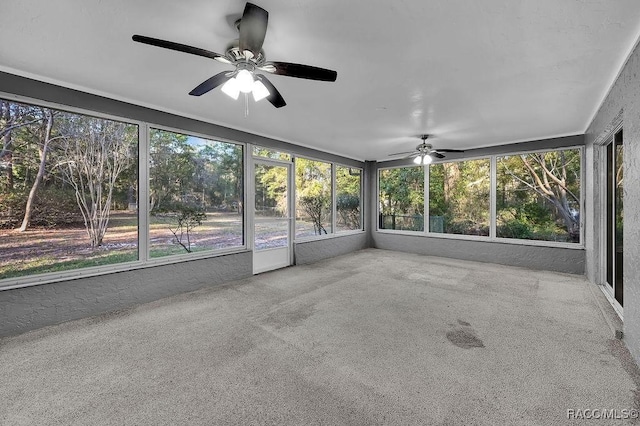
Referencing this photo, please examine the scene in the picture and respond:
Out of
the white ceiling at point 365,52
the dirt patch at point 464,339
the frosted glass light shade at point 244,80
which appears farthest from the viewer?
the dirt patch at point 464,339

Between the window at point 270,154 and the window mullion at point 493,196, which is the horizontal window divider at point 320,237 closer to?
the window at point 270,154

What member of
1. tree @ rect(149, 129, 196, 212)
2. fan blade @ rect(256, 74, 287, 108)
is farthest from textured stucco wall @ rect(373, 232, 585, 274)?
fan blade @ rect(256, 74, 287, 108)

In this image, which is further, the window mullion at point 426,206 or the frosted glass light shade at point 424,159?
the window mullion at point 426,206

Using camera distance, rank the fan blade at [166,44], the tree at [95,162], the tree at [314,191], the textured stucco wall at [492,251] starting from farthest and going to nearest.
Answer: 1. the tree at [314,191]
2. the textured stucco wall at [492,251]
3. the tree at [95,162]
4. the fan blade at [166,44]

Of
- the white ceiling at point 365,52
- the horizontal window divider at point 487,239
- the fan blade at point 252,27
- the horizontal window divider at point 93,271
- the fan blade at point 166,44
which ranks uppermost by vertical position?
the white ceiling at point 365,52

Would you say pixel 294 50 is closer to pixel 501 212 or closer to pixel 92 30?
pixel 92 30

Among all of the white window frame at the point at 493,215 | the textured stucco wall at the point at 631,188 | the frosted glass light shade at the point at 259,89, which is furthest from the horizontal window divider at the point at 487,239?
the frosted glass light shade at the point at 259,89

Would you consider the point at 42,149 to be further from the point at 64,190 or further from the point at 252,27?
the point at 252,27

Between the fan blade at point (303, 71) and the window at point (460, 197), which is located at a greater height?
the fan blade at point (303, 71)

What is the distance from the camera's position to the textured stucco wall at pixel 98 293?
2770 mm

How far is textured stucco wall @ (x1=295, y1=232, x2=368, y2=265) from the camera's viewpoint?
596cm

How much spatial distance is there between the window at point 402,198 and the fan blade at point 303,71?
19.1 ft

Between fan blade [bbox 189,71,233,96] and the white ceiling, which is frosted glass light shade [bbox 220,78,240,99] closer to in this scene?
fan blade [bbox 189,71,233,96]

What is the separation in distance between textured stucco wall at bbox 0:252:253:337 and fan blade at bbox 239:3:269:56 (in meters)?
3.15
